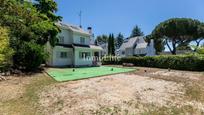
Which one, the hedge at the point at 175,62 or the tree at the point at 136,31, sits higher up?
the tree at the point at 136,31

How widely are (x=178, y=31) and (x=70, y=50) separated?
30.5 m

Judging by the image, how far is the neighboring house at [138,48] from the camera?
52.2m

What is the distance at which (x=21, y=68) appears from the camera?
63.5 feet

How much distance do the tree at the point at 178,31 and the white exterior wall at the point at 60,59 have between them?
2922 centimetres

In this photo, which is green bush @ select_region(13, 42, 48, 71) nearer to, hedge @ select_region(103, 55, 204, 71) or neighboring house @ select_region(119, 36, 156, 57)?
hedge @ select_region(103, 55, 204, 71)

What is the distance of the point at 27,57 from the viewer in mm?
18703

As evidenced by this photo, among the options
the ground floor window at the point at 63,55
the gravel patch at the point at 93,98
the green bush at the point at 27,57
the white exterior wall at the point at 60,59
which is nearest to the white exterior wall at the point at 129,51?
the white exterior wall at the point at 60,59

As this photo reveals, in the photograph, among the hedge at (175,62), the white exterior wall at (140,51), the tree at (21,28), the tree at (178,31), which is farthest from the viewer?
the white exterior wall at (140,51)

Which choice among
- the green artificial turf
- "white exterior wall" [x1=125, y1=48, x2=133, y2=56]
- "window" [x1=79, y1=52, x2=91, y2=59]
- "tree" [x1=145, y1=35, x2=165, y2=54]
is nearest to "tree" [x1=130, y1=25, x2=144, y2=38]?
"white exterior wall" [x1=125, y1=48, x2=133, y2=56]

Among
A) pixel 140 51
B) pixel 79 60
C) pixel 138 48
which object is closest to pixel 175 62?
pixel 79 60

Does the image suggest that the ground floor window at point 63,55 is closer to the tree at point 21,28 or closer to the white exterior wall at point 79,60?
the white exterior wall at point 79,60

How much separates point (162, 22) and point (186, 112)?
45942 millimetres

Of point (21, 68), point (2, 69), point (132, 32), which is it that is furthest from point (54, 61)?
point (132, 32)

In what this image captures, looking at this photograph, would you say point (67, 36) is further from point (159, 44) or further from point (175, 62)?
point (159, 44)
